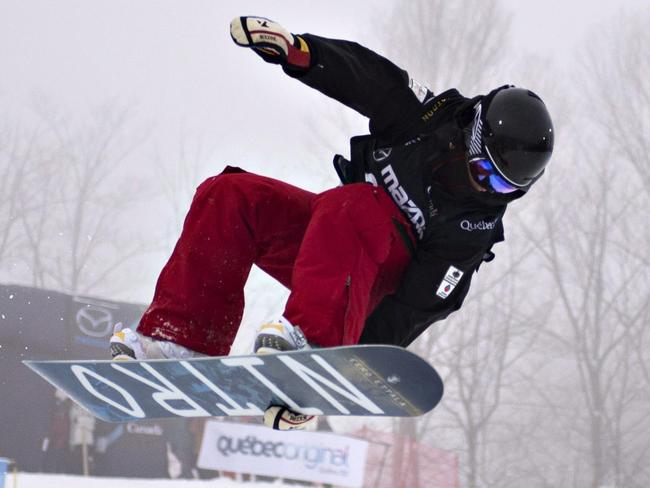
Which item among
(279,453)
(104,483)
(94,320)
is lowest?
(104,483)

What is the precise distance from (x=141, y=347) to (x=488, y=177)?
4.08 ft

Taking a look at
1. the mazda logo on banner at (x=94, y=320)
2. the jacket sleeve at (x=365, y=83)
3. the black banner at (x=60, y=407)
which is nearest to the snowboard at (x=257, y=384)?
the jacket sleeve at (x=365, y=83)

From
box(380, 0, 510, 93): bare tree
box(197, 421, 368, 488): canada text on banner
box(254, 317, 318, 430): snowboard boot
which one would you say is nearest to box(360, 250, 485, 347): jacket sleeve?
box(254, 317, 318, 430): snowboard boot

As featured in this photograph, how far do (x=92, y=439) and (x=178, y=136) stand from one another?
8480 mm

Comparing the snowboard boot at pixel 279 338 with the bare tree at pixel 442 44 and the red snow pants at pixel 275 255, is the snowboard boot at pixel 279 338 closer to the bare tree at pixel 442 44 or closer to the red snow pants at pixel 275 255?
the red snow pants at pixel 275 255

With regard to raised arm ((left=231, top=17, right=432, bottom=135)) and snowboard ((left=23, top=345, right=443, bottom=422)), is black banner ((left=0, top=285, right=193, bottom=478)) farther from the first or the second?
raised arm ((left=231, top=17, right=432, bottom=135))

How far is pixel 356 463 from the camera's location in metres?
8.17

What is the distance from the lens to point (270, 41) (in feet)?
8.53

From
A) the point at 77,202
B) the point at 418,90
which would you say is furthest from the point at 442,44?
the point at 418,90

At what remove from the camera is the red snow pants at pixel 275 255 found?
8.43 feet

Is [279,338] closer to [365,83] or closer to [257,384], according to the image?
[257,384]

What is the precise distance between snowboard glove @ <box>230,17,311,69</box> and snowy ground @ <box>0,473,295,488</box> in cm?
431

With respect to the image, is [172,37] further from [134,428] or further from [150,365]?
[150,365]

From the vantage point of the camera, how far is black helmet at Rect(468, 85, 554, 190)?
264 centimetres
